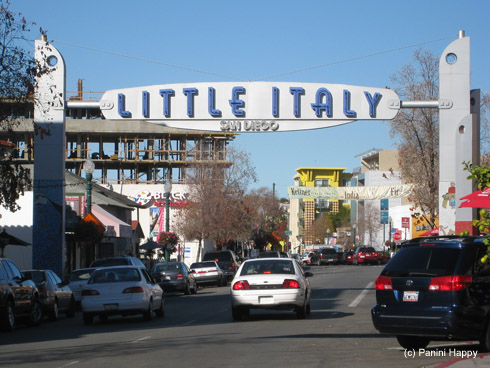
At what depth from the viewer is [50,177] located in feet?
Result: 85.0

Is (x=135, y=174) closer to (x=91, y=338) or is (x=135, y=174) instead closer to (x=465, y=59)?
(x=465, y=59)

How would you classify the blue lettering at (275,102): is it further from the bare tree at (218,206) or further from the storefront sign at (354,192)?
the bare tree at (218,206)

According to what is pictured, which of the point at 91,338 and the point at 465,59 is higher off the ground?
the point at 465,59

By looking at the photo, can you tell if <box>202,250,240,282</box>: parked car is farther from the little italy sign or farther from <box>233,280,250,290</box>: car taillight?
<box>233,280,250,290</box>: car taillight

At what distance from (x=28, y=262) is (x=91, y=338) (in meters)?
26.4

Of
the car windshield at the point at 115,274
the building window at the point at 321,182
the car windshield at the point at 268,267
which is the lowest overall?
the car windshield at the point at 115,274

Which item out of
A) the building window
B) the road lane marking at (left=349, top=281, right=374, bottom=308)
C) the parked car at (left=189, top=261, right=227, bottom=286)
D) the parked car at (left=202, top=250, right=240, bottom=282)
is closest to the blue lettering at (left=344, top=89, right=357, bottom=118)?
the road lane marking at (left=349, top=281, right=374, bottom=308)

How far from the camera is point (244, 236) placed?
66312 millimetres

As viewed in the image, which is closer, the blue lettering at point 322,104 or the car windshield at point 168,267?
the blue lettering at point 322,104

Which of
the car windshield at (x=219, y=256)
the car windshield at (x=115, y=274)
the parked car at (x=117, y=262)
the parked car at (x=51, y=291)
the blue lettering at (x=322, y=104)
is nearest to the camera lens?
the car windshield at (x=115, y=274)

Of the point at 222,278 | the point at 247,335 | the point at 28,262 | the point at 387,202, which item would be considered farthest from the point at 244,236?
the point at 247,335

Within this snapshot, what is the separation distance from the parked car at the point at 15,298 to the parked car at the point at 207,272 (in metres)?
21.5

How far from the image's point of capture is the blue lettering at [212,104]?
1033 inches

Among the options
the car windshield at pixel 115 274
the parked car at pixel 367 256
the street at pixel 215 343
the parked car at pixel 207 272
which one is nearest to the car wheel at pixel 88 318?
the street at pixel 215 343
